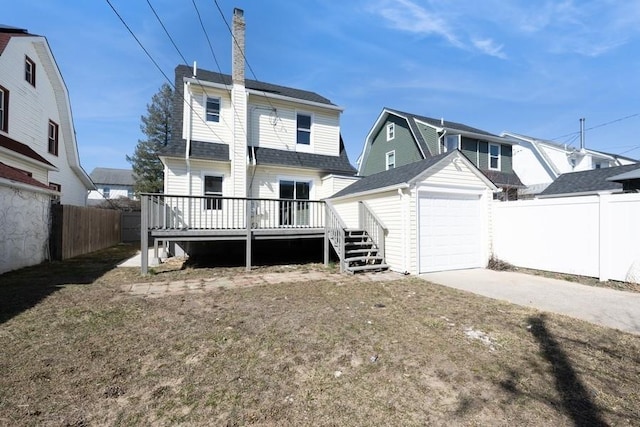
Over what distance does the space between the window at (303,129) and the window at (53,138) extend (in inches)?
445

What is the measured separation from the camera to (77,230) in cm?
1137

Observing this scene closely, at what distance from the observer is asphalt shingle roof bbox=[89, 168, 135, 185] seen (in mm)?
40344

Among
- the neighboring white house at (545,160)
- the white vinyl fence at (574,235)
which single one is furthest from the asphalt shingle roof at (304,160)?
the neighboring white house at (545,160)

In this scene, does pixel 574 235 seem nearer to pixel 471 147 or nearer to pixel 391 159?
pixel 471 147

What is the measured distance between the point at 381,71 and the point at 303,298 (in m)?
13.8

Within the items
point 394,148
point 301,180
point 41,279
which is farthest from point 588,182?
point 41,279

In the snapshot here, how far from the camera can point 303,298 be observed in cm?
578

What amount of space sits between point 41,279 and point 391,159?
18.7 meters

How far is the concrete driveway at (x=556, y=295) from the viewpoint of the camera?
4.70m

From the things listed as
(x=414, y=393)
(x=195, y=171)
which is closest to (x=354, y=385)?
(x=414, y=393)

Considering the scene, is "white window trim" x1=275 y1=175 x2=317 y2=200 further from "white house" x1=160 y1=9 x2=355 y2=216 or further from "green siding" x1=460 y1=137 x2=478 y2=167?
"green siding" x1=460 y1=137 x2=478 y2=167

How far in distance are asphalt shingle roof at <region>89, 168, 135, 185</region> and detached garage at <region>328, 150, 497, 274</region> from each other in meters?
41.8

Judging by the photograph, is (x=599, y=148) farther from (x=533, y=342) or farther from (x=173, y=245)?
(x=173, y=245)

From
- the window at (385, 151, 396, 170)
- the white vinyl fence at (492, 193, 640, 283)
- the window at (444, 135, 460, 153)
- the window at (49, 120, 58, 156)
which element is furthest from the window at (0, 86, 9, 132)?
the window at (444, 135, 460, 153)
